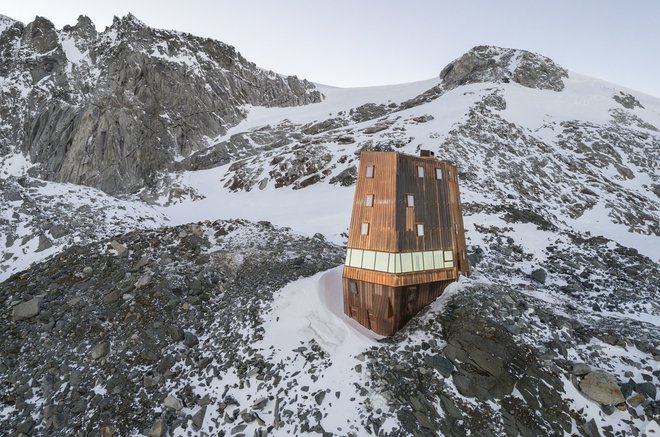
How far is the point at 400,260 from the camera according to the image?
15.9 meters

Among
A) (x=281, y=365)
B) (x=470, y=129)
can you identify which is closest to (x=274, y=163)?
(x=470, y=129)

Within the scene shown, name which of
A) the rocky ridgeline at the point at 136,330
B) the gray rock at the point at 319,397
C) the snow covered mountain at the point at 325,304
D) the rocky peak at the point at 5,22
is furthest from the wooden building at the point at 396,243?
Answer: the rocky peak at the point at 5,22

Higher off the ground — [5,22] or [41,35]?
[5,22]

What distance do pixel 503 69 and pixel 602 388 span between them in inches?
3911

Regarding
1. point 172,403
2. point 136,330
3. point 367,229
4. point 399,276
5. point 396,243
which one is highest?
point 367,229

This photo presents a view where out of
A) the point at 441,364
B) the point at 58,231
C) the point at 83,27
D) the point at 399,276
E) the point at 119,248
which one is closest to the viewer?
the point at 441,364

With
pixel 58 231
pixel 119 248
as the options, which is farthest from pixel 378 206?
pixel 58 231

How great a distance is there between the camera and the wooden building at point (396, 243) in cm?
1602

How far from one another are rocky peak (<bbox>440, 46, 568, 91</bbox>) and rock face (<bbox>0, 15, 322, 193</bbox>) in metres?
58.1

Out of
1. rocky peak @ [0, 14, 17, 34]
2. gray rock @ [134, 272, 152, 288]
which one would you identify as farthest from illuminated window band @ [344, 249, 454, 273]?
rocky peak @ [0, 14, 17, 34]

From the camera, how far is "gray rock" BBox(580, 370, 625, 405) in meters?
12.0

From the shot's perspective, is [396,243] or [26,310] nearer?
[396,243]

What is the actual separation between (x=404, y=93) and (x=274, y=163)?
210ft

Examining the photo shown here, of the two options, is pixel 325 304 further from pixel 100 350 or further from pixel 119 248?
pixel 119 248
